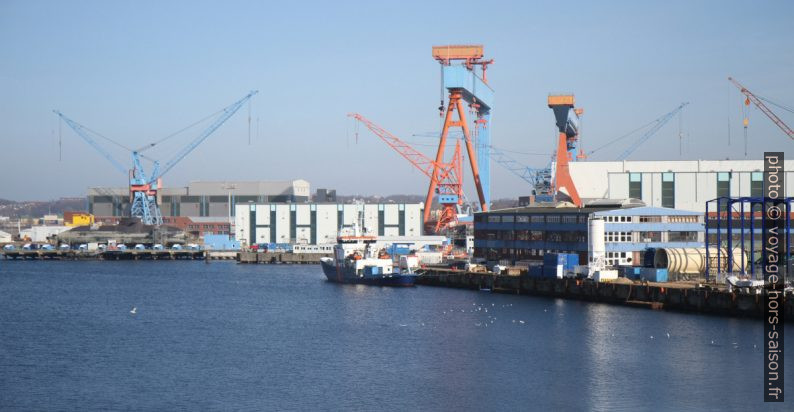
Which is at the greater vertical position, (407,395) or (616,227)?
(616,227)

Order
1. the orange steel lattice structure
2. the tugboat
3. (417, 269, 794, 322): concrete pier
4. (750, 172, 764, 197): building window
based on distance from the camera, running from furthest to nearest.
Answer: the orange steel lattice structure < (750, 172, 764, 197): building window < the tugboat < (417, 269, 794, 322): concrete pier

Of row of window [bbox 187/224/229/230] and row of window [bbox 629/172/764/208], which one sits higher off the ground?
row of window [bbox 629/172/764/208]

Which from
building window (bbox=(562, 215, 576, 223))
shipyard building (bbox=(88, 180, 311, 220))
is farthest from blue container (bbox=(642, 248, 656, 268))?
shipyard building (bbox=(88, 180, 311, 220))

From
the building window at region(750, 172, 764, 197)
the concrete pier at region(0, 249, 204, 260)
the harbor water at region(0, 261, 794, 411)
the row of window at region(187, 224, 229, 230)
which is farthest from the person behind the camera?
the row of window at region(187, 224, 229, 230)

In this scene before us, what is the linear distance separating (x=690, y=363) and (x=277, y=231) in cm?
7802

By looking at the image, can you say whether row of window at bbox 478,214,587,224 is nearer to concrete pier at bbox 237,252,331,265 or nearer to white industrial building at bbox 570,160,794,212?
white industrial building at bbox 570,160,794,212

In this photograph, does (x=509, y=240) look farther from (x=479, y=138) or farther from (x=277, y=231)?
(x=277, y=231)

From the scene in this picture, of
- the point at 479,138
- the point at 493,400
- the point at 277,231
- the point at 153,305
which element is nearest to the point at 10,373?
the point at 493,400

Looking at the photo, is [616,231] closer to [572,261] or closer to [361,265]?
[572,261]

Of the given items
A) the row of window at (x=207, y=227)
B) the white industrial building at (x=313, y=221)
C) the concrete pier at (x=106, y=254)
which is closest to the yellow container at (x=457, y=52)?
the white industrial building at (x=313, y=221)

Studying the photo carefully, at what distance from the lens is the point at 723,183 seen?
79.2 metres

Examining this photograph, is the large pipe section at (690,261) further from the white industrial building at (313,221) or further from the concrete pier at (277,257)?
the white industrial building at (313,221)

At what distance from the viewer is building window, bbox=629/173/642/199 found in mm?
80188

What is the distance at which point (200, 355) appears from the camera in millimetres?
33469
